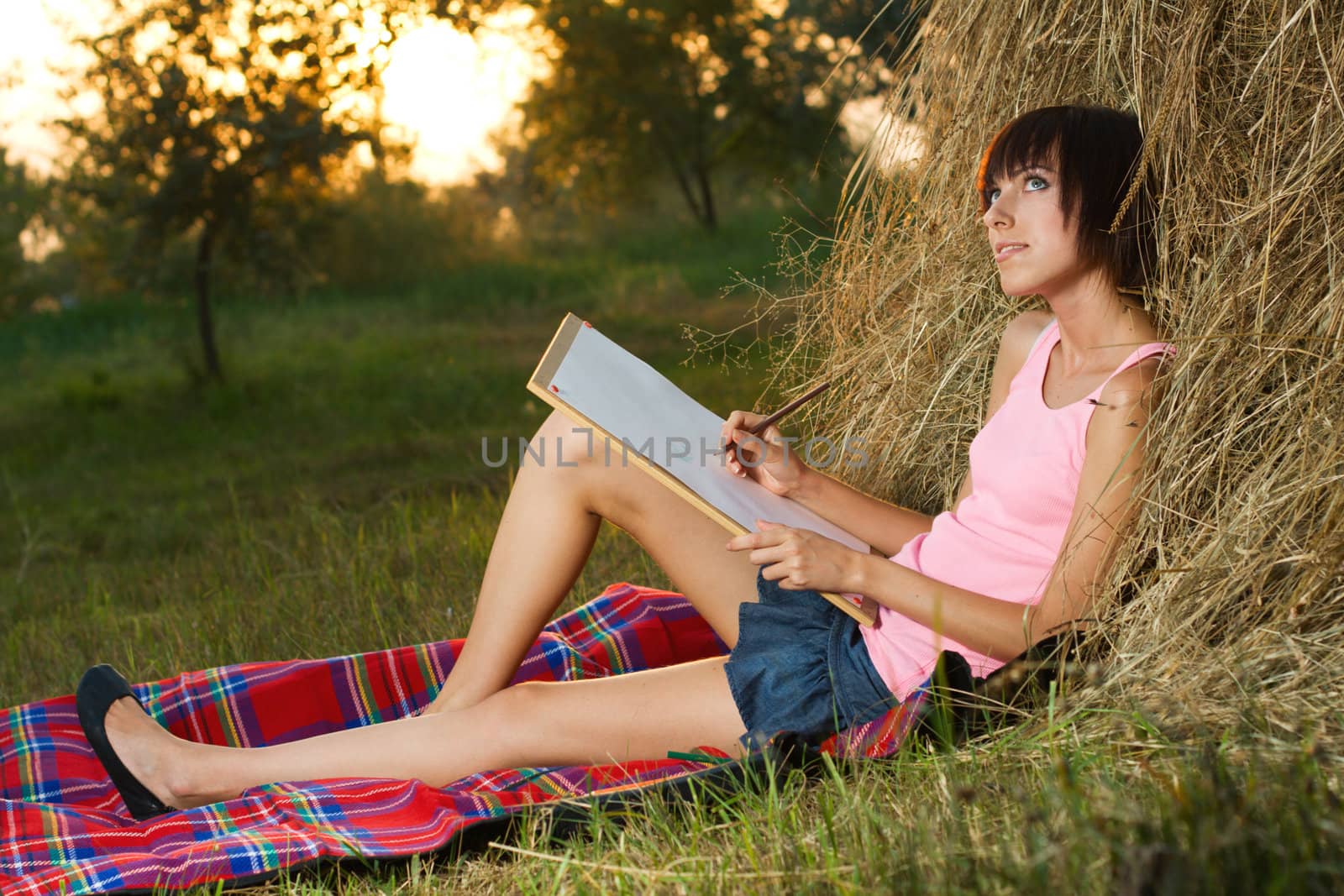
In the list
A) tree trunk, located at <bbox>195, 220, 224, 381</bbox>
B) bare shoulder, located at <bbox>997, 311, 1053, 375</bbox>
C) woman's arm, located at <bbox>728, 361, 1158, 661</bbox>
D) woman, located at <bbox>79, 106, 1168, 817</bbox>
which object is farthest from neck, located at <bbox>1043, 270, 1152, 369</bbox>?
tree trunk, located at <bbox>195, 220, 224, 381</bbox>

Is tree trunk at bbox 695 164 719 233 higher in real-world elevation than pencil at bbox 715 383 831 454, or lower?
higher

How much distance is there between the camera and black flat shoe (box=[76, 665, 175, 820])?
2.36 meters

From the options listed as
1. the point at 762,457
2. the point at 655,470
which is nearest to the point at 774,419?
the point at 762,457

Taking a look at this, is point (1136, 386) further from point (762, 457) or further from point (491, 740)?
point (491, 740)

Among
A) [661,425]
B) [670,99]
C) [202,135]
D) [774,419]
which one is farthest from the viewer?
[670,99]

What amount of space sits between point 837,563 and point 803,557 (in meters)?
0.07

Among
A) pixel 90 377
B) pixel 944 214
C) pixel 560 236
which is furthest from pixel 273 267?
pixel 560 236

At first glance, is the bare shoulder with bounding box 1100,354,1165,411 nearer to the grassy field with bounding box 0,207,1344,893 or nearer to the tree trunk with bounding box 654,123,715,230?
the grassy field with bounding box 0,207,1344,893

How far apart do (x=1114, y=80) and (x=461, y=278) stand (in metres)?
11.7

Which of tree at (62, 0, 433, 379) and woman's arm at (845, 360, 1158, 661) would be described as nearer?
woman's arm at (845, 360, 1158, 661)

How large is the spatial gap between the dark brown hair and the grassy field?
824 mm

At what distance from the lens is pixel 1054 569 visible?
6.38 ft

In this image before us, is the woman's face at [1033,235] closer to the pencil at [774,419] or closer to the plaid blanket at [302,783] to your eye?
the pencil at [774,419]

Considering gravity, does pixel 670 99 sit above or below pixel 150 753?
above
